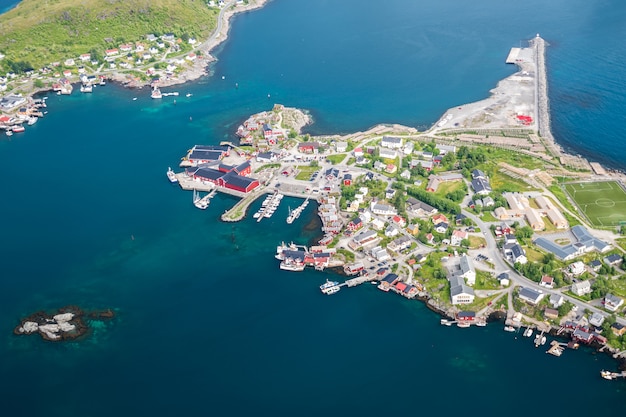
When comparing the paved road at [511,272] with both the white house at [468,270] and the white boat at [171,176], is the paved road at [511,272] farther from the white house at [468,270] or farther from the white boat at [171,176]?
the white boat at [171,176]

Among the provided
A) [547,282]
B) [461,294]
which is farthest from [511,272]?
[461,294]

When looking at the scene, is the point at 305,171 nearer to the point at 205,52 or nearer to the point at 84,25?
the point at 205,52

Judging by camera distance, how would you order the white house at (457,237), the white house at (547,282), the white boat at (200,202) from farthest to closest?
the white boat at (200,202) < the white house at (457,237) < the white house at (547,282)

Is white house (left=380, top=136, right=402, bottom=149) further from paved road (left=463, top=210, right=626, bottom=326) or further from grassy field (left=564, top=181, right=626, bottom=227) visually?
grassy field (left=564, top=181, right=626, bottom=227)

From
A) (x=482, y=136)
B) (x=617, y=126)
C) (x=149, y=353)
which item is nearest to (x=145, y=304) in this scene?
(x=149, y=353)

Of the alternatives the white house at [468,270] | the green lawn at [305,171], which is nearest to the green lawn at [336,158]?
the green lawn at [305,171]

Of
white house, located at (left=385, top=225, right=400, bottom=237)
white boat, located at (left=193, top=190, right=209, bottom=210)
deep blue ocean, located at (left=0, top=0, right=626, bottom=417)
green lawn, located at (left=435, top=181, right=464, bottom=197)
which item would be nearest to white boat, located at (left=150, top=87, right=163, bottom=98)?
deep blue ocean, located at (left=0, top=0, right=626, bottom=417)

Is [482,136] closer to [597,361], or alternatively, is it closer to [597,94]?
[597,94]
